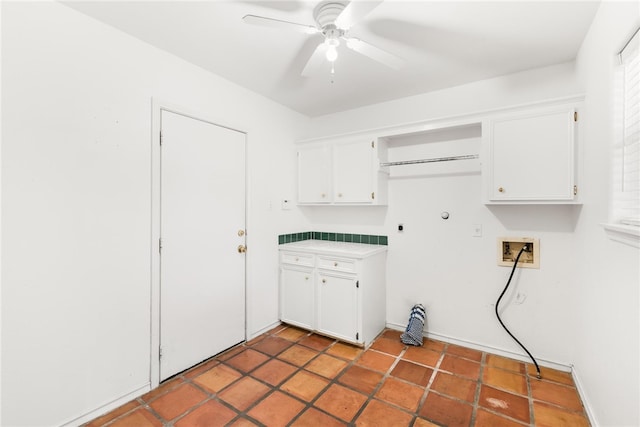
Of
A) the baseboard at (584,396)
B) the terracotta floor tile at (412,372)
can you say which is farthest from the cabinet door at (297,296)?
the baseboard at (584,396)

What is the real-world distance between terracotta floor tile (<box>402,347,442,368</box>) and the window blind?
5.59ft

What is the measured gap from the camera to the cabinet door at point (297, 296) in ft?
9.94

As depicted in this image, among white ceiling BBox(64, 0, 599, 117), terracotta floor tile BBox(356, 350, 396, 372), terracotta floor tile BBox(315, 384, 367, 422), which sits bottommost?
terracotta floor tile BBox(315, 384, 367, 422)

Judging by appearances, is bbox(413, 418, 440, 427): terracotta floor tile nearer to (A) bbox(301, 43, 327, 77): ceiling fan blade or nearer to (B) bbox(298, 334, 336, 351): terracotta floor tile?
(B) bbox(298, 334, 336, 351): terracotta floor tile

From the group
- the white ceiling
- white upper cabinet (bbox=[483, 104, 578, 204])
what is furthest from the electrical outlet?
the white ceiling

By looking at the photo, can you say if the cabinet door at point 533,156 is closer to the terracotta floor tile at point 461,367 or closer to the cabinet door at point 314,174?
the terracotta floor tile at point 461,367

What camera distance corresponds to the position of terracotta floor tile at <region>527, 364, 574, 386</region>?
2.18 m

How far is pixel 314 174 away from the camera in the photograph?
11.0 feet

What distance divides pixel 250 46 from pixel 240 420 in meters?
2.58

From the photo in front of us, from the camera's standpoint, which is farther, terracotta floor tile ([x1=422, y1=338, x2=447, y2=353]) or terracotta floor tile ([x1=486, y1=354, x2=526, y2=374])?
terracotta floor tile ([x1=422, y1=338, x2=447, y2=353])

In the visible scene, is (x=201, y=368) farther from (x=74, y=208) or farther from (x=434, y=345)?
(x=434, y=345)

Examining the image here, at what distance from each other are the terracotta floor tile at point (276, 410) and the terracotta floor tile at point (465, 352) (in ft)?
5.03

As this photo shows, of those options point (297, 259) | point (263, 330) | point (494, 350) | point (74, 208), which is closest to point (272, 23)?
point (74, 208)

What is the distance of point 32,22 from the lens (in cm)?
158
